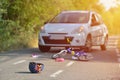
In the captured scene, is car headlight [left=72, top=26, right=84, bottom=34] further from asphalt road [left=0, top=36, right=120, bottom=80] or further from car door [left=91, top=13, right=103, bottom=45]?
asphalt road [left=0, top=36, right=120, bottom=80]

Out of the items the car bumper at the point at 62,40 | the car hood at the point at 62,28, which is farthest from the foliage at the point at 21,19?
the car bumper at the point at 62,40

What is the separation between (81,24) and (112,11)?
11598cm

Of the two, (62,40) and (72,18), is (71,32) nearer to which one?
(62,40)

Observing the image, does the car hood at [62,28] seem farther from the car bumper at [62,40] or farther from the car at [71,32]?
the car bumper at [62,40]

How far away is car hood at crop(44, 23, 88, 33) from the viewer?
1919cm

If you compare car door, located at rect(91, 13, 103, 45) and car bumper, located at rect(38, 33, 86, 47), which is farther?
car door, located at rect(91, 13, 103, 45)

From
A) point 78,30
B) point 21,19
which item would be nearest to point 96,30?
point 78,30

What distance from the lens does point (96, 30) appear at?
20.9m

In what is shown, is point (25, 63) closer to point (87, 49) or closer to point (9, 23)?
point (87, 49)

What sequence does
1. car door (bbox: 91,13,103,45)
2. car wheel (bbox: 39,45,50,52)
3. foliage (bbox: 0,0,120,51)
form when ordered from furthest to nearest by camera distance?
foliage (bbox: 0,0,120,51)
car door (bbox: 91,13,103,45)
car wheel (bbox: 39,45,50,52)

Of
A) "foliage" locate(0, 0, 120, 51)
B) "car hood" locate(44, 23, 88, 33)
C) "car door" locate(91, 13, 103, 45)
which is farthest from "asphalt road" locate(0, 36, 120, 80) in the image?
"foliage" locate(0, 0, 120, 51)

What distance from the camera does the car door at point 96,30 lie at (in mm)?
20469

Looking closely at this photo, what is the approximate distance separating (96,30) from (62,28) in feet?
6.86

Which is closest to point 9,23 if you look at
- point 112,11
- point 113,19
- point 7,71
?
point 7,71
